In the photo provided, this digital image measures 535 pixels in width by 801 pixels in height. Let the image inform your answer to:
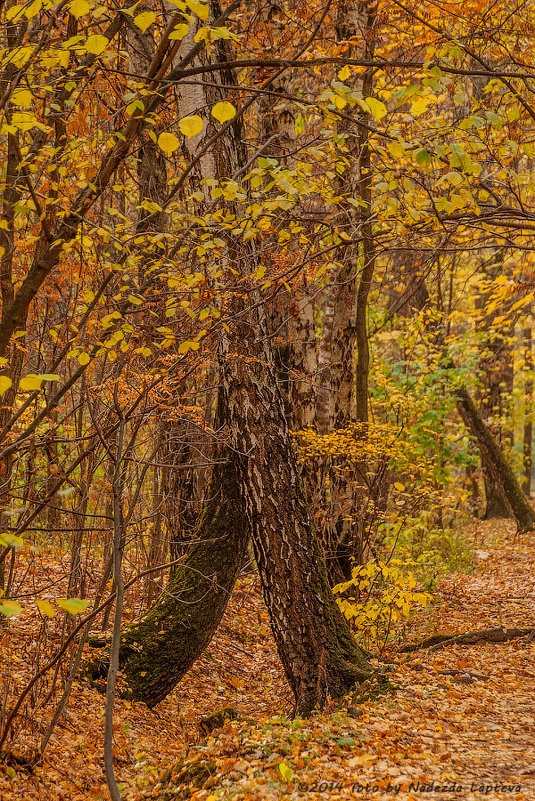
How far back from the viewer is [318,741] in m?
3.52

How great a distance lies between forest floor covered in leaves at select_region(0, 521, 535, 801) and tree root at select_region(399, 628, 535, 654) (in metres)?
0.09

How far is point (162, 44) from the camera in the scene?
A: 2627 mm

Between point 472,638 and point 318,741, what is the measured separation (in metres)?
2.84

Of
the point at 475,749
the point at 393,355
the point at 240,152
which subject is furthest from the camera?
the point at 393,355

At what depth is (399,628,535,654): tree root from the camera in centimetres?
584

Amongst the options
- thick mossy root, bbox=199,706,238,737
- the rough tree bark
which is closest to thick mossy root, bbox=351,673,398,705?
thick mossy root, bbox=199,706,238,737

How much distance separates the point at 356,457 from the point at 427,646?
6.04ft

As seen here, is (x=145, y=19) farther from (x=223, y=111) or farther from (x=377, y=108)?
(x=377, y=108)

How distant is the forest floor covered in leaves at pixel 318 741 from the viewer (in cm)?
306

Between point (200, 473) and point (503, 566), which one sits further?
point (503, 566)

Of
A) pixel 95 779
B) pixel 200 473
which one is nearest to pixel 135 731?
pixel 95 779

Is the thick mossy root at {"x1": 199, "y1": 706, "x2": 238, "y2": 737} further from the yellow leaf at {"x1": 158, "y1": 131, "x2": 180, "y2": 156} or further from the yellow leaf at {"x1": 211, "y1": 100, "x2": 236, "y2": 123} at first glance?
the yellow leaf at {"x1": 211, "y1": 100, "x2": 236, "y2": 123}

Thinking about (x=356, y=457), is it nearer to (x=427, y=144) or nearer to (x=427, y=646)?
(x=427, y=646)

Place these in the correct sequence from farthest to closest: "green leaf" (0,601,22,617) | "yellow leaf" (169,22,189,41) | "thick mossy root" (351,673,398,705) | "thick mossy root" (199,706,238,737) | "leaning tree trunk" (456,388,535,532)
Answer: "leaning tree trunk" (456,388,535,532) → "thick mossy root" (351,673,398,705) → "thick mossy root" (199,706,238,737) → "yellow leaf" (169,22,189,41) → "green leaf" (0,601,22,617)
